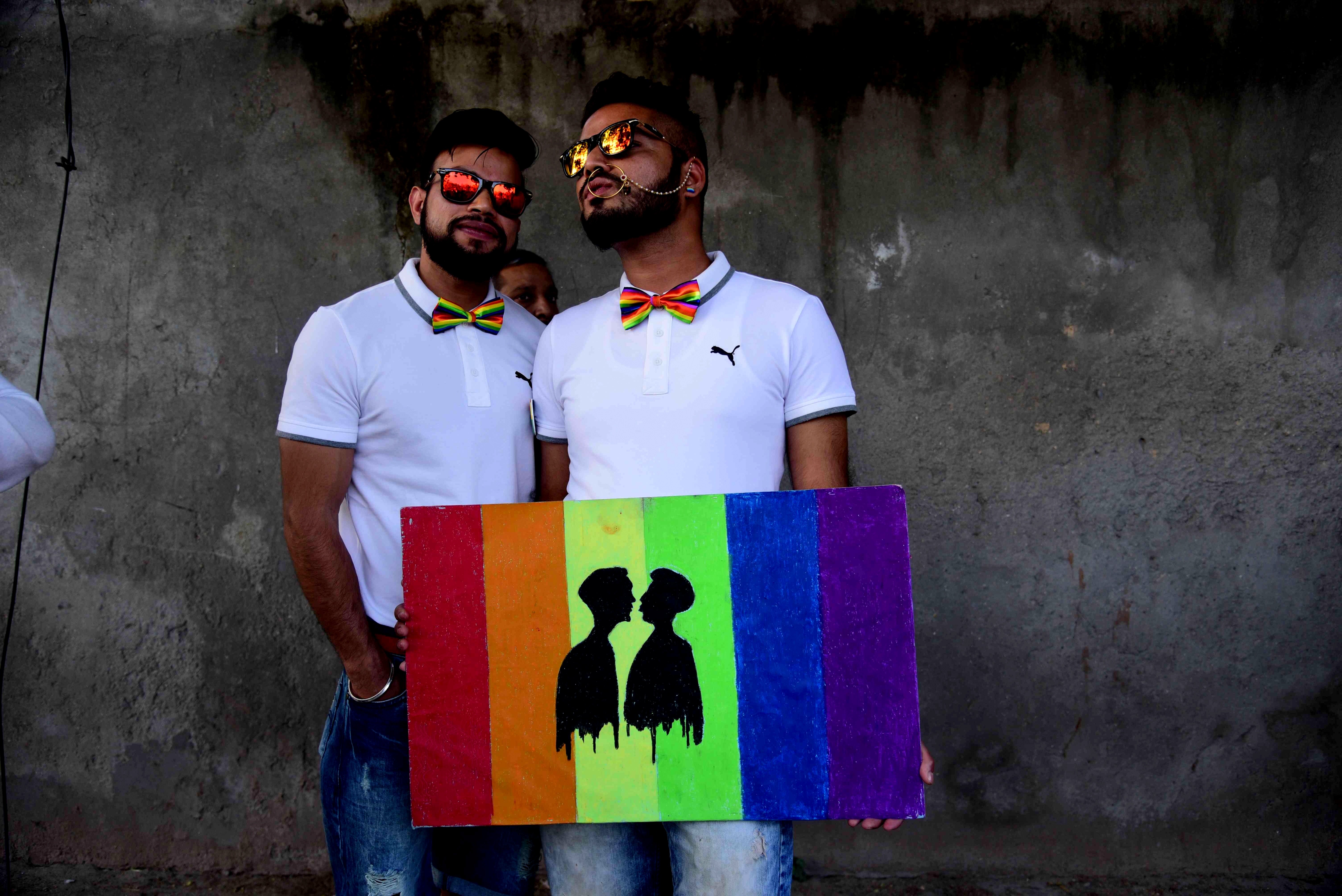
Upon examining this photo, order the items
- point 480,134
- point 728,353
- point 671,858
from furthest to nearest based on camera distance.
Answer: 1. point 480,134
2. point 728,353
3. point 671,858

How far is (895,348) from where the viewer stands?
363cm

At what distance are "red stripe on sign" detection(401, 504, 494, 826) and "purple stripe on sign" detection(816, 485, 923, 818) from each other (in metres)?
0.71

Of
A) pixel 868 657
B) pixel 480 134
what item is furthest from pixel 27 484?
pixel 868 657

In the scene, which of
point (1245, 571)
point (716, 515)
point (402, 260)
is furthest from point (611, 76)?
point (1245, 571)

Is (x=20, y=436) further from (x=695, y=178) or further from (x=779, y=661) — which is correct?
(x=695, y=178)

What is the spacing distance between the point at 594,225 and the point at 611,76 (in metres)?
0.42

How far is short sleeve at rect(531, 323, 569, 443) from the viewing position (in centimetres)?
233

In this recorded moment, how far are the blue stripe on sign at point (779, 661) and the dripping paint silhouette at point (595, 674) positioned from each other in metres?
0.25

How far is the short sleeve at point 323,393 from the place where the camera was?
85.7 inches

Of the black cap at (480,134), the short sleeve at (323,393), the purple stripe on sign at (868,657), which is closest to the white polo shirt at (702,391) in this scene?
the purple stripe on sign at (868,657)

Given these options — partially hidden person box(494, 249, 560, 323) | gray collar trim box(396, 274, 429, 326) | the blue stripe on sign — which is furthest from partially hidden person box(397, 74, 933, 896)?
partially hidden person box(494, 249, 560, 323)

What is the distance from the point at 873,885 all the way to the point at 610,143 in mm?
3070

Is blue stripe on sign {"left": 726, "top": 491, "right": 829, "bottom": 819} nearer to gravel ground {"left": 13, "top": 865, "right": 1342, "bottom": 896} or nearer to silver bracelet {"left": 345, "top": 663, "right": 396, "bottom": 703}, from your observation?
silver bracelet {"left": 345, "top": 663, "right": 396, "bottom": 703}

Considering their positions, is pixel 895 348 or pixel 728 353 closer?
pixel 728 353
